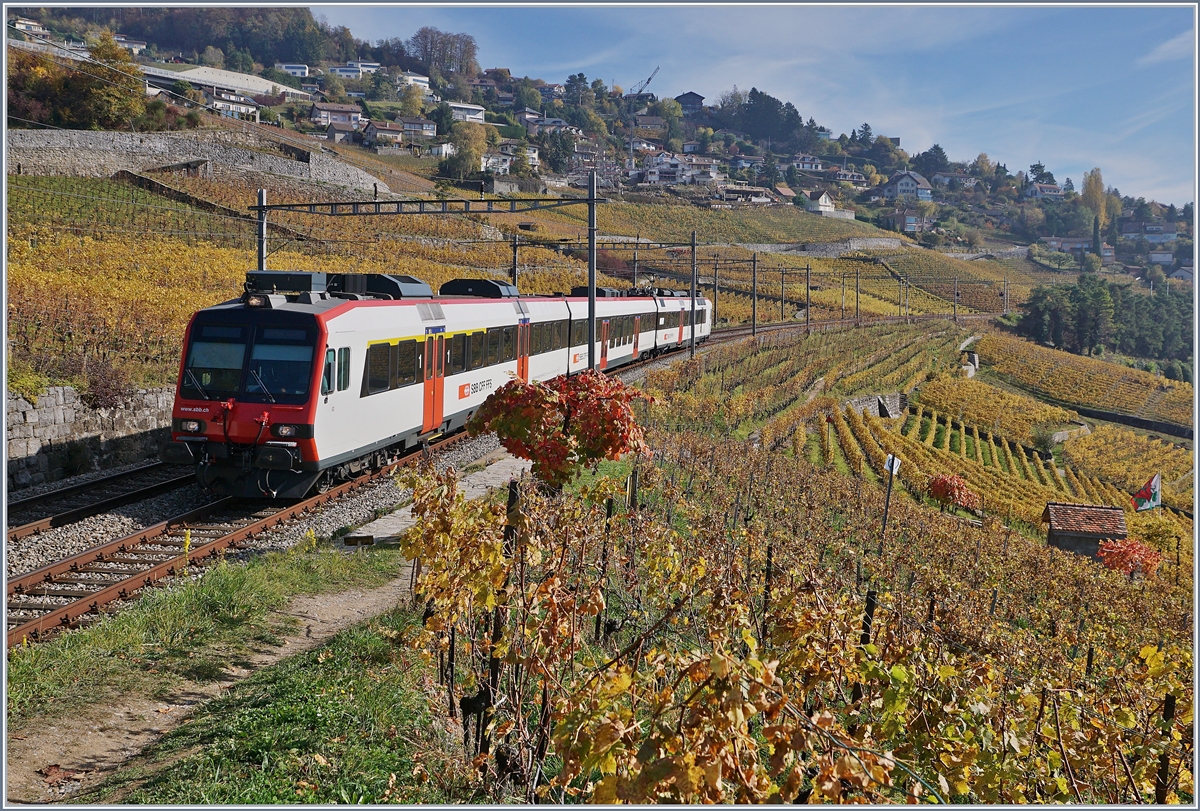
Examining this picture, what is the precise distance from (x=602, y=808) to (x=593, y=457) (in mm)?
5806

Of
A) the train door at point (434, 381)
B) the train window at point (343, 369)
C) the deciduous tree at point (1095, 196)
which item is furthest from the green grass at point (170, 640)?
the deciduous tree at point (1095, 196)

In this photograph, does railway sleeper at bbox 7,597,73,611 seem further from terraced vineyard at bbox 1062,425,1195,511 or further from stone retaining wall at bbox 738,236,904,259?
stone retaining wall at bbox 738,236,904,259

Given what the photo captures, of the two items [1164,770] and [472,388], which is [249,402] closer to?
[472,388]

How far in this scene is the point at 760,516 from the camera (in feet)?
51.5

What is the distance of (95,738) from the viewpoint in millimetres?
5594

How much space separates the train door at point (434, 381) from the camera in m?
15.2

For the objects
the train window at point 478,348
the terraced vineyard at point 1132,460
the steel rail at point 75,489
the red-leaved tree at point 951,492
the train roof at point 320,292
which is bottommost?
the terraced vineyard at point 1132,460

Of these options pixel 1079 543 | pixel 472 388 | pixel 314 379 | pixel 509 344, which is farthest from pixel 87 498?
pixel 1079 543

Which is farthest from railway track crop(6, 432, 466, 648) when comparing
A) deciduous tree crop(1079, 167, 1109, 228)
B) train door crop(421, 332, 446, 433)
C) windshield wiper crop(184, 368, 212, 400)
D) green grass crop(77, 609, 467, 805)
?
deciduous tree crop(1079, 167, 1109, 228)

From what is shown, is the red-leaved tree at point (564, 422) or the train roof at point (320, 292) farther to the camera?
the train roof at point (320, 292)

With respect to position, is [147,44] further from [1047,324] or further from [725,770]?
[725,770]

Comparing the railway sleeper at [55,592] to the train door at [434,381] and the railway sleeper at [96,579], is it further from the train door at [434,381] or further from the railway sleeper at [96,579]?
the train door at [434,381]

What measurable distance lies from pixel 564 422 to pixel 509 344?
10400mm

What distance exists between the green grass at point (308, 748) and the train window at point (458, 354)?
9941 millimetres
